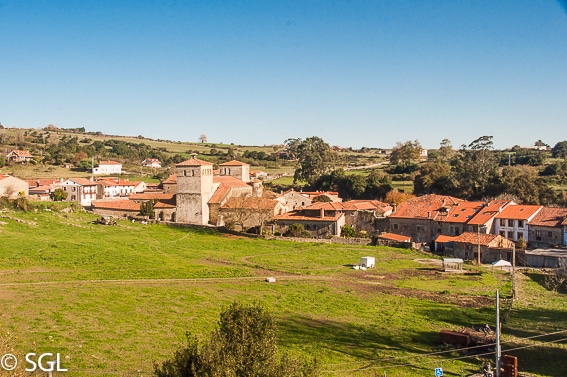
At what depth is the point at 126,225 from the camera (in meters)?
Answer: 62.3

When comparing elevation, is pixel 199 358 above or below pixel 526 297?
Result: above

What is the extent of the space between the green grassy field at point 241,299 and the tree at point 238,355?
7.26 metres

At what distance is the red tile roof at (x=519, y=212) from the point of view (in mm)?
55094

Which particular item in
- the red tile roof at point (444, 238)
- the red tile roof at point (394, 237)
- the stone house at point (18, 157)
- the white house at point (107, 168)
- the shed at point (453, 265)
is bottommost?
the shed at point (453, 265)

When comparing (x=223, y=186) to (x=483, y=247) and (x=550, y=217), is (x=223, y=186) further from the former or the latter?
(x=550, y=217)

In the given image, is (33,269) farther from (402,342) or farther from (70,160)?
(70,160)

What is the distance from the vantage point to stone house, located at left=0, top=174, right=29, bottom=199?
70.9 meters

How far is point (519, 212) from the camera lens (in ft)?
185

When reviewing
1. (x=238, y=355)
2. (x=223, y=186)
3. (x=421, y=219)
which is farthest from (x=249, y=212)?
(x=238, y=355)

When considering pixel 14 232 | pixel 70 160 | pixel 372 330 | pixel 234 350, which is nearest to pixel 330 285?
pixel 372 330

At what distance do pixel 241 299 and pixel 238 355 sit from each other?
62.7ft

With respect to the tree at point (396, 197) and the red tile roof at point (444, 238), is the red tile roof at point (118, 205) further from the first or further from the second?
the red tile roof at point (444, 238)

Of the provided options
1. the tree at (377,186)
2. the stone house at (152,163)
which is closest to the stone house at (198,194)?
the tree at (377,186)

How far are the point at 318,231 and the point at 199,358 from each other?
165 feet
